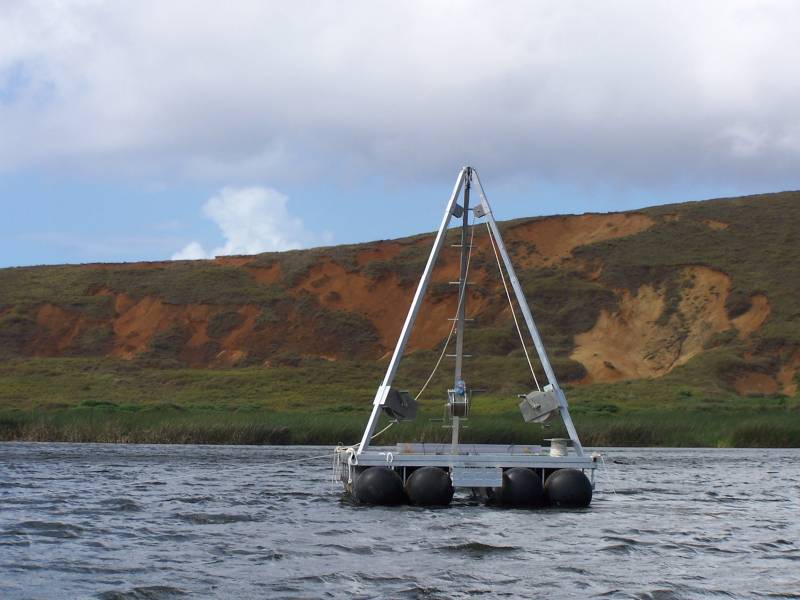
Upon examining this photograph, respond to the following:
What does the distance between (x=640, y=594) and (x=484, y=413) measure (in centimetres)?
5001

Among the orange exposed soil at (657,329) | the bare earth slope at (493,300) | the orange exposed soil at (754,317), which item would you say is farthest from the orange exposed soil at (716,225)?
the orange exposed soil at (754,317)

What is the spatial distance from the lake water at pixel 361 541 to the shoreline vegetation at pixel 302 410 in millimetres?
10376

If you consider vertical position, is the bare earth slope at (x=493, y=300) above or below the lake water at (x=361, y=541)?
above

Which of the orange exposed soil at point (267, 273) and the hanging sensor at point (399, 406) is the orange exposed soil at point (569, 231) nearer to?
the orange exposed soil at point (267, 273)

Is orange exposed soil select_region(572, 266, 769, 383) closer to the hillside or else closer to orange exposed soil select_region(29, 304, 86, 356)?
the hillside

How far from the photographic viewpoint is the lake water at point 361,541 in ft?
68.7

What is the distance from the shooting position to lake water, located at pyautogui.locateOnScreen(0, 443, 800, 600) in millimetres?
20953

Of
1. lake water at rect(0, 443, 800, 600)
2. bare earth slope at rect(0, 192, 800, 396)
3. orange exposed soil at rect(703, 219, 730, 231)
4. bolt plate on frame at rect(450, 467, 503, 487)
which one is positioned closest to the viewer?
lake water at rect(0, 443, 800, 600)

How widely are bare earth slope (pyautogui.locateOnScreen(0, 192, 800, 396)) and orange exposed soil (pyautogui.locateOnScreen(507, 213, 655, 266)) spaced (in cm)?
18

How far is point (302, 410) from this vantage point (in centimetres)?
7550

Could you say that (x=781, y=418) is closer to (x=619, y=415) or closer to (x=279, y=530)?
(x=619, y=415)

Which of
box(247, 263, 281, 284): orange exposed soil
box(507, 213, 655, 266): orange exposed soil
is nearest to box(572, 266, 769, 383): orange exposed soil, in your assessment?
box(507, 213, 655, 266): orange exposed soil

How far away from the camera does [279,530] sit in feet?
91.3

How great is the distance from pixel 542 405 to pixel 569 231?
91382 mm
